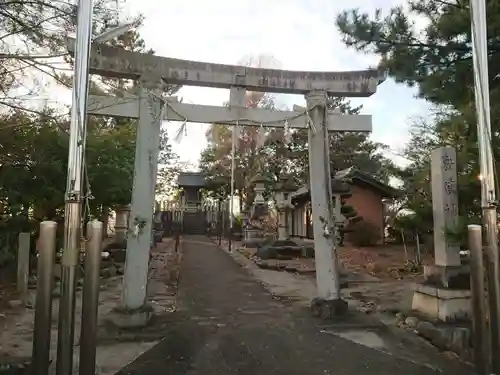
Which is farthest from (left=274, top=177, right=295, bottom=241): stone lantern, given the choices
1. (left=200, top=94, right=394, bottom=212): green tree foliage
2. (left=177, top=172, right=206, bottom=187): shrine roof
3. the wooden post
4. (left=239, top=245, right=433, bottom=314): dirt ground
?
(left=177, top=172, right=206, bottom=187): shrine roof

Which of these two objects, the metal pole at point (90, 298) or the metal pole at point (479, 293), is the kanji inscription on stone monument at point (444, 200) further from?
the metal pole at point (90, 298)

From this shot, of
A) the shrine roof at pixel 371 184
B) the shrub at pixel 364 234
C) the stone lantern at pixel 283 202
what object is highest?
the shrine roof at pixel 371 184

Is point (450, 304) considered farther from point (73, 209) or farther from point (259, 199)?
point (259, 199)

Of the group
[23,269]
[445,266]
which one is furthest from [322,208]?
[23,269]

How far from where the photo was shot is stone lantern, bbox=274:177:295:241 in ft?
61.5

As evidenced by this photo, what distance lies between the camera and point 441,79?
6.12 metres

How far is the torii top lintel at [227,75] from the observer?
6.18 meters

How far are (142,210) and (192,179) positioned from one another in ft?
101

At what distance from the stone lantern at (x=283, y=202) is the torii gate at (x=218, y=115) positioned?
1137 centimetres

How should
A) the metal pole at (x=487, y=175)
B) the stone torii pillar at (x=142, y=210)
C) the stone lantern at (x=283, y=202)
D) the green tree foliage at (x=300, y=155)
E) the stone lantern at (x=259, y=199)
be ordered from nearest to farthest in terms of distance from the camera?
the metal pole at (x=487, y=175) < the stone torii pillar at (x=142, y=210) < the stone lantern at (x=283, y=202) < the stone lantern at (x=259, y=199) < the green tree foliage at (x=300, y=155)

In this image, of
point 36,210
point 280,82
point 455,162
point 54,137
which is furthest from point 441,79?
point 36,210

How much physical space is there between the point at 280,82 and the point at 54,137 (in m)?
4.92

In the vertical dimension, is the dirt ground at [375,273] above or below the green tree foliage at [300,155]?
below

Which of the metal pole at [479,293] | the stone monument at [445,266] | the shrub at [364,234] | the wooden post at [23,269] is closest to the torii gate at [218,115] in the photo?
the stone monument at [445,266]
